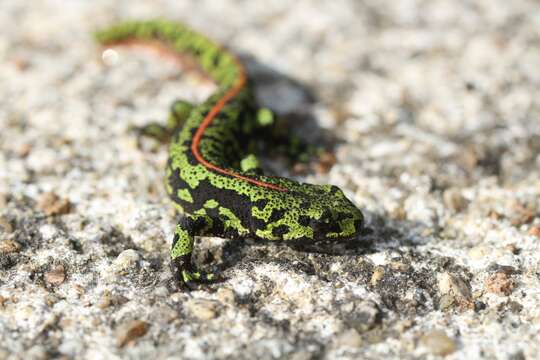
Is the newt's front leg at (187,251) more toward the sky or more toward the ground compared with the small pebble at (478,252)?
more toward the ground

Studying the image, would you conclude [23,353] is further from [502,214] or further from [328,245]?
[502,214]

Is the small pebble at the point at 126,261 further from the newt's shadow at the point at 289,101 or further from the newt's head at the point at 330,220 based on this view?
the newt's shadow at the point at 289,101

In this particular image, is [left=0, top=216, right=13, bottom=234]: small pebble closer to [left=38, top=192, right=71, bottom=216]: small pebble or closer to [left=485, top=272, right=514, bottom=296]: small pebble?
[left=38, top=192, right=71, bottom=216]: small pebble

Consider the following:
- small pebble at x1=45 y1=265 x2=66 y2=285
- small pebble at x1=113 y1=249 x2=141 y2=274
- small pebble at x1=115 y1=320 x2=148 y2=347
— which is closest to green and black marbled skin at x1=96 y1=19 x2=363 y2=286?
small pebble at x1=113 y1=249 x2=141 y2=274

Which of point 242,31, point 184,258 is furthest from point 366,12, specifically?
point 184,258

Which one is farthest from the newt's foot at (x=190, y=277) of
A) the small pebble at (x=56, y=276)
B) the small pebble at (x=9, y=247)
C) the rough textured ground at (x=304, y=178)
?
the small pebble at (x=9, y=247)

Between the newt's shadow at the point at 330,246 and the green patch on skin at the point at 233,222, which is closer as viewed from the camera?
the newt's shadow at the point at 330,246

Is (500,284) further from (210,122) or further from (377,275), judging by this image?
(210,122)
